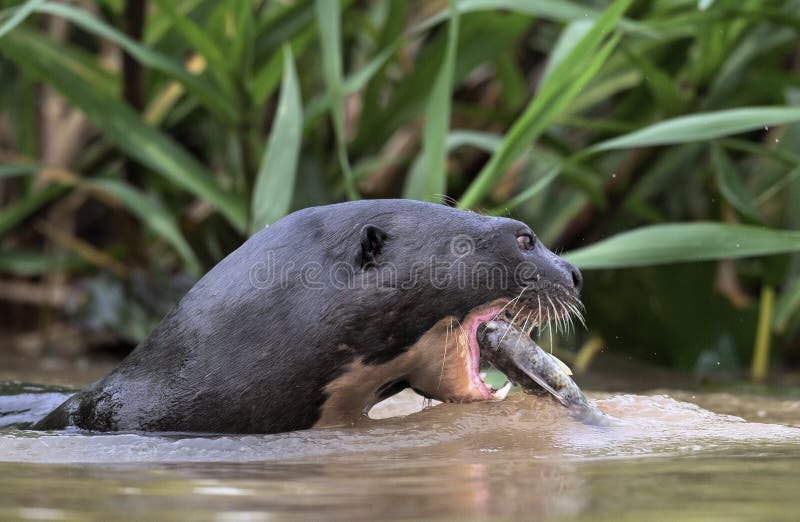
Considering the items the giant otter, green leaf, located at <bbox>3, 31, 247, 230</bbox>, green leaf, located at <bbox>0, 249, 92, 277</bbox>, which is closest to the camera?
the giant otter

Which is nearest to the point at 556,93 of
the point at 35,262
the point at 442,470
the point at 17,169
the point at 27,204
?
the point at 442,470

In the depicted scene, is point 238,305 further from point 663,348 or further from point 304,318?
point 663,348

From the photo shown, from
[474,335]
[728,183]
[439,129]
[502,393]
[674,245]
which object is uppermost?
[439,129]

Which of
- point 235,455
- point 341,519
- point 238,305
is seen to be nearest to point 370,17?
point 238,305

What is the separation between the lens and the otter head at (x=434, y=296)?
2.37m

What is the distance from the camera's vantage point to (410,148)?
189 inches

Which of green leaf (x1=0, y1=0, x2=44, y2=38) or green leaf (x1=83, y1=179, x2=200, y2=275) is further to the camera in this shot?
green leaf (x1=83, y1=179, x2=200, y2=275)

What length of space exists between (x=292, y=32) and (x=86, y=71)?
0.84 meters

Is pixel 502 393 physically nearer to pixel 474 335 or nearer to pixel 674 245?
pixel 474 335

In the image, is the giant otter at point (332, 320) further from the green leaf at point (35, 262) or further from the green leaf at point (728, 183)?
the green leaf at point (35, 262)

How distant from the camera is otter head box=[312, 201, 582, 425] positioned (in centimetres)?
237

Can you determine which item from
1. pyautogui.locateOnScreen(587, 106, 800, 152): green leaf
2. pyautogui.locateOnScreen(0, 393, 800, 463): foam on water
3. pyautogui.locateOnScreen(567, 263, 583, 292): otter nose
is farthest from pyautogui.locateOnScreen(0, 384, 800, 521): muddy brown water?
pyautogui.locateOnScreen(587, 106, 800, 152): green leaf

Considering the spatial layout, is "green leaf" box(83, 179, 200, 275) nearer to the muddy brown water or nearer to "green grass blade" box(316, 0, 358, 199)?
"green grass blade" box(316, 0, 358, 199)

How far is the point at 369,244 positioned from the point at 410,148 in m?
2.44
